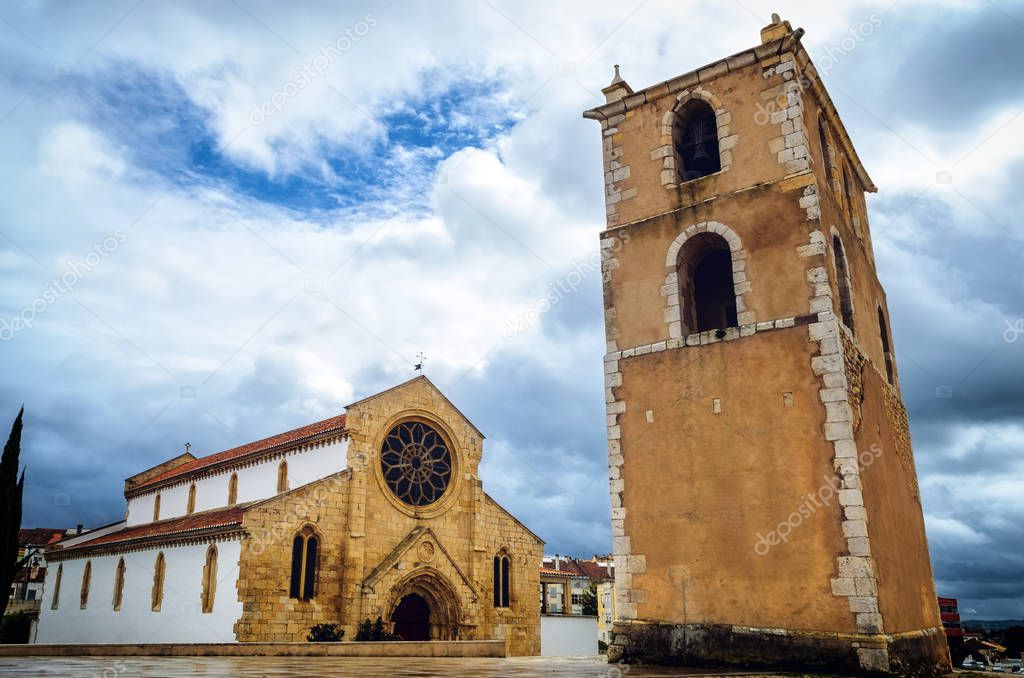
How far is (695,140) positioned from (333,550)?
1775 centimetres

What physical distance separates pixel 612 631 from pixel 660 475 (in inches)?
113

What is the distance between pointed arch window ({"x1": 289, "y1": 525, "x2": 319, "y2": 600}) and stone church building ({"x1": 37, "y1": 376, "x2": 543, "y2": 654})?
0.14ft

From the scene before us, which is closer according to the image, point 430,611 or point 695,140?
point 695,140

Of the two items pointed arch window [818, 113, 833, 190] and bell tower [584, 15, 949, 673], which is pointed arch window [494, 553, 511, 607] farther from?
pointed arch window [818, 113, 833, 190]

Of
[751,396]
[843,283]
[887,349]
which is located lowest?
[751,396]

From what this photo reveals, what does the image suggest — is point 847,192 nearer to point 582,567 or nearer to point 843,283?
point 843,283

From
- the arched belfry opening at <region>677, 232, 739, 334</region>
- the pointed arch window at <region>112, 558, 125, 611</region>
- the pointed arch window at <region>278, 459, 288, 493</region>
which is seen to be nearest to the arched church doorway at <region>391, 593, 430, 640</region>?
the pointed arch window at <region>278, 459, 288, 493</region>

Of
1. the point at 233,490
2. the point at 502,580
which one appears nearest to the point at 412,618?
the point at 502,580

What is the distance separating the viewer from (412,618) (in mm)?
27906

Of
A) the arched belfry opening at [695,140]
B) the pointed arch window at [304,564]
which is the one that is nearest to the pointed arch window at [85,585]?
the pointed arch window at [304,564]

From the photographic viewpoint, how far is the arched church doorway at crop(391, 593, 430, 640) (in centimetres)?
2755

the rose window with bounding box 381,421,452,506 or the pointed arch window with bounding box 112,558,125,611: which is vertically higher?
the rose window with bounding box 381,421,452,506

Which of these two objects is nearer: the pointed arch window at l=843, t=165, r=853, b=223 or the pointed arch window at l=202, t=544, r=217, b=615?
the pointed arch window at l=843, t=165, r=853, b=223

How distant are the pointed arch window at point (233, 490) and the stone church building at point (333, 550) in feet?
0.14
